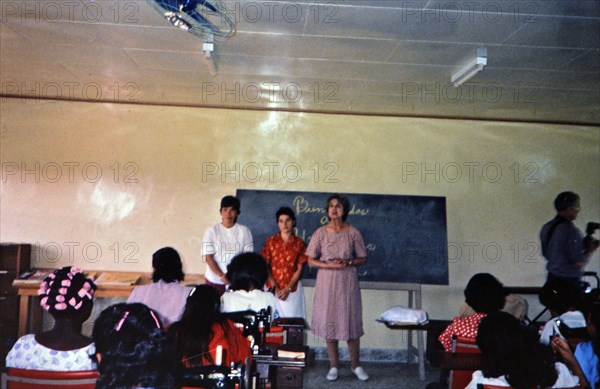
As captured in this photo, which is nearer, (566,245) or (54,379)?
(54,379)

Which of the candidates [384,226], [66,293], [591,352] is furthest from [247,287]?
[384,226]

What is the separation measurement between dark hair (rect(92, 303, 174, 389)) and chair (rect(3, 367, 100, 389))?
0.16 m

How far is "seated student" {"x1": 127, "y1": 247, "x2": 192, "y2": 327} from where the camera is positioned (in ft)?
10.5

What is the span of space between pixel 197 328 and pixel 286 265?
8.43ft

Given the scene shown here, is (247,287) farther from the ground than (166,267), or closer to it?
closer to it

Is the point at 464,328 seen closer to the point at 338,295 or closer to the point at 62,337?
the point at 338,295

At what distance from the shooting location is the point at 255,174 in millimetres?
5996

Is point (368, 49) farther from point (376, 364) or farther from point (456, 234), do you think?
point (376, 364)

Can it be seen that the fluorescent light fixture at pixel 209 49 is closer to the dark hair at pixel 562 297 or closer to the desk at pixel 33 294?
the desk at pixel 33 294

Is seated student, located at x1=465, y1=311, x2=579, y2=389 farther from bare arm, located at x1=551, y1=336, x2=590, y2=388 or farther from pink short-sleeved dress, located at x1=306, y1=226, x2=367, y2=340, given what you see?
pink short-sleeved dress, located at x1=306, y1=226, x2=367, y2=340

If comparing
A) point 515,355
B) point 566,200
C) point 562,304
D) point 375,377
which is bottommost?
point 375,377

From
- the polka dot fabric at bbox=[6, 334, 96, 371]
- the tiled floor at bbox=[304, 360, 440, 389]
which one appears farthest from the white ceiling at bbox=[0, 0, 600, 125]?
the tiled floor at bbox=[304, 360, 440, 389]

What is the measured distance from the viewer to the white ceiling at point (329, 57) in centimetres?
336

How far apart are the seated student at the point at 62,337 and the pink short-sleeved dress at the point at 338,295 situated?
2703 millimetres
